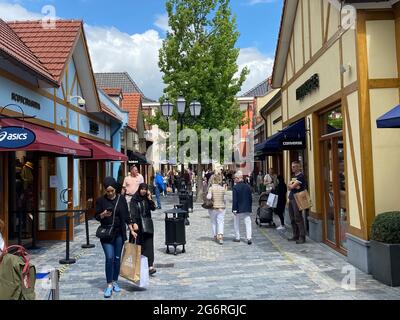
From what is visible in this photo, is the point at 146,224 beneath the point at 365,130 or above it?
beneath

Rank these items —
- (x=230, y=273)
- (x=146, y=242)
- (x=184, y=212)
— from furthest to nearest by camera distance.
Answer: (x=184, y=212), (x=230, y=273), (x=146, y=242)

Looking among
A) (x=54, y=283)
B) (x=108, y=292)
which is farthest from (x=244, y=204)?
(x=54, y=283)

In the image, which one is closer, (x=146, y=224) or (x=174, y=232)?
(x=146, y=224)

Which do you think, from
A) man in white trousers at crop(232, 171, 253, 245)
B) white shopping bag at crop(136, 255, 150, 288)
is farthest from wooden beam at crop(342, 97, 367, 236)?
white shopping bag at crop(136, 255, 150, 288)

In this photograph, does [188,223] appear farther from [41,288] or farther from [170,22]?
[170,22]

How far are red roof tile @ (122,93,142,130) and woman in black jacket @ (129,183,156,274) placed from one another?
63.1ft

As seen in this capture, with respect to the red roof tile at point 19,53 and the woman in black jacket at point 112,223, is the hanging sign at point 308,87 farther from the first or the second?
the red roof tile at point 19,53

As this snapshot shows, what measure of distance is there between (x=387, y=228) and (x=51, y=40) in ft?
32.6

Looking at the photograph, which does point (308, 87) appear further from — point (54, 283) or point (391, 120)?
point (54, 283)

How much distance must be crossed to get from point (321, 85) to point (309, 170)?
2394mm

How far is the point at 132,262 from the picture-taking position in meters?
6.27

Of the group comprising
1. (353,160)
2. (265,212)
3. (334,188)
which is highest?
(353,160)

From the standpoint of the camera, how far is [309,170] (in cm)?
1098

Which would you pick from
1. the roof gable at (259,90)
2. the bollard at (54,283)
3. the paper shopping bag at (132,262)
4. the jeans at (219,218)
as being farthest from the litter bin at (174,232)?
the roof gable at (259,90)
